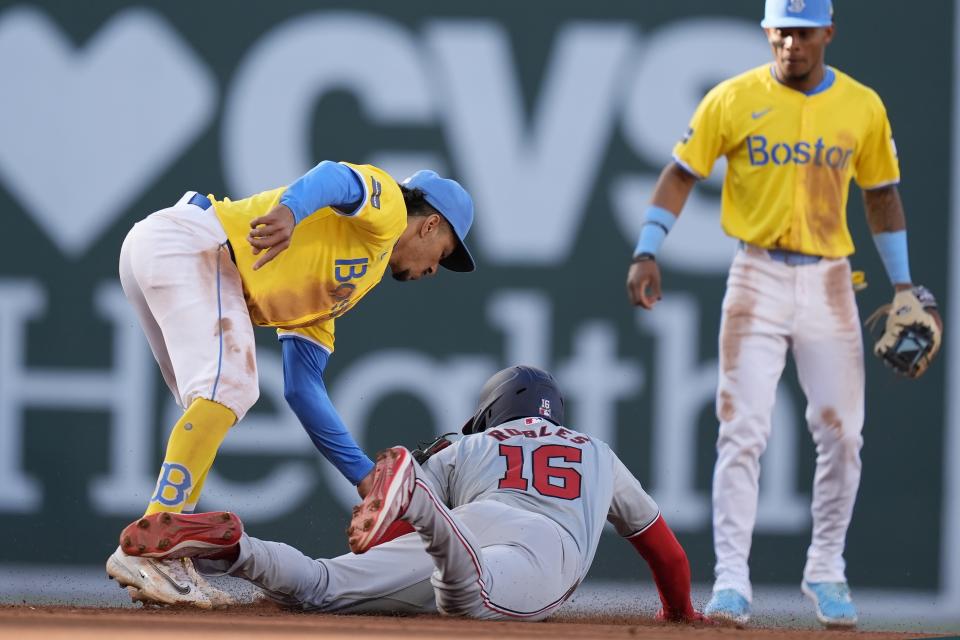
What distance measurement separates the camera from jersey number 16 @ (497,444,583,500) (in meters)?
3.78

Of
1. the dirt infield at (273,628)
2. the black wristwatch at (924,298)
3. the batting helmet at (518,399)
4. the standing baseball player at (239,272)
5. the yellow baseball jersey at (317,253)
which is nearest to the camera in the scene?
the dirt infield at (273,628)

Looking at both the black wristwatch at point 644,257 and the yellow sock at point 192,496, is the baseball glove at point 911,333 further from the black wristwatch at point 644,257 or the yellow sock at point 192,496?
the yellow sock at point 192,496

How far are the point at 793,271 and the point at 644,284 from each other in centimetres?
48

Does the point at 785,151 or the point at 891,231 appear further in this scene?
the point at 891,231

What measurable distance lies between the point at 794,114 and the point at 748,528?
1.31 metres

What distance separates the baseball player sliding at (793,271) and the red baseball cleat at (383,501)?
54.1 inches

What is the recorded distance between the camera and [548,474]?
3.80 metres

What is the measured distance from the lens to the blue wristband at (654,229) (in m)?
4.35

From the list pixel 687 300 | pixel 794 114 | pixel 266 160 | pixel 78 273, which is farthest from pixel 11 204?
pixel 794 114

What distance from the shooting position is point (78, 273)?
19.3 ft

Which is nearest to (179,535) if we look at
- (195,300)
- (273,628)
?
(273,628)

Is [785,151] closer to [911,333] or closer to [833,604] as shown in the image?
[911,333]

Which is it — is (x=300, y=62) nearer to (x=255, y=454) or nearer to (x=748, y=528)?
(x=255, y=454)

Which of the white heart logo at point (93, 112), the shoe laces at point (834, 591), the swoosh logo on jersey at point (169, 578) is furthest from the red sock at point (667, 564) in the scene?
the white heart logo at point (93, 112)
